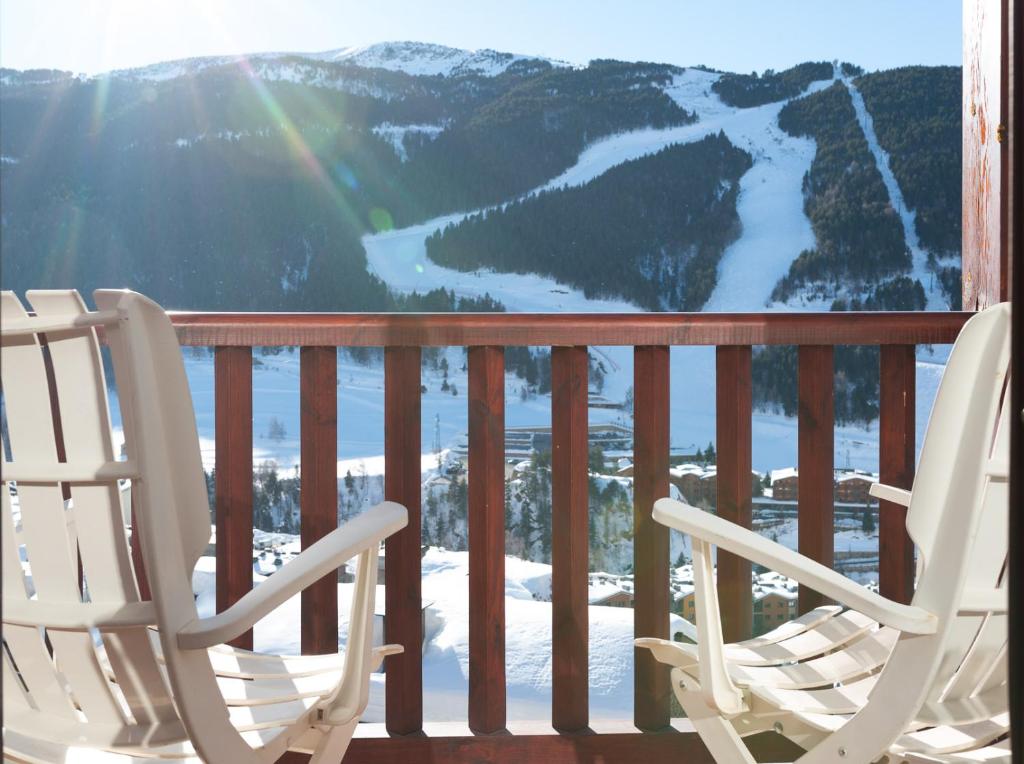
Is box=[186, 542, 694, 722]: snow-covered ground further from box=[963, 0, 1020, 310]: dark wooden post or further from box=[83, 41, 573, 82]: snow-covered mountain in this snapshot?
box=[83, 41, 573, 82]: snow-covered mountain

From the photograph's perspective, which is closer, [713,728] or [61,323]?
[61,323]

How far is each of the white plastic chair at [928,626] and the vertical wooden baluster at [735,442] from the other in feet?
1.74

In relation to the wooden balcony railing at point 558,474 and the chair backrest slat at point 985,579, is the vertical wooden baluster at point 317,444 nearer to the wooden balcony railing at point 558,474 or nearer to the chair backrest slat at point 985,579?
the wooden balcony railing at point 558,474

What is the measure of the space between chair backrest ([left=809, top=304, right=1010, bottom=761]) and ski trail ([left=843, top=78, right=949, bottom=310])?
5.53 metres

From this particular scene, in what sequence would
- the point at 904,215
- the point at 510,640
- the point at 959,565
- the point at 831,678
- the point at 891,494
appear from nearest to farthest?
the point at 959,565 < the point at 831,678 < the point at 891,494 < the point at 510,640 < the point at 904,215

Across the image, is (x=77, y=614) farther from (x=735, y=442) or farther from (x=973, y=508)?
(x=735, y=442)

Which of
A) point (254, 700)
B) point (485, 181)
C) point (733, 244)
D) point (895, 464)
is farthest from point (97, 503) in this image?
point (733, 244)

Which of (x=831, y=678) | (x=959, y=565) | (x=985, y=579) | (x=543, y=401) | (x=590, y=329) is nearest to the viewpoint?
(x=959, y=565)

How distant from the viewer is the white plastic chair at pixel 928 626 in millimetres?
1085

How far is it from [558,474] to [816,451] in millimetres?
573

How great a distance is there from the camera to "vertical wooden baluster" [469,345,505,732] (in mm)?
1868

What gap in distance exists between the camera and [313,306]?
6539mm

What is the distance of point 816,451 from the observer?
1879 mm

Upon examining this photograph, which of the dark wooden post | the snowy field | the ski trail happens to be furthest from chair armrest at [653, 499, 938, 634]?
the ski trail
